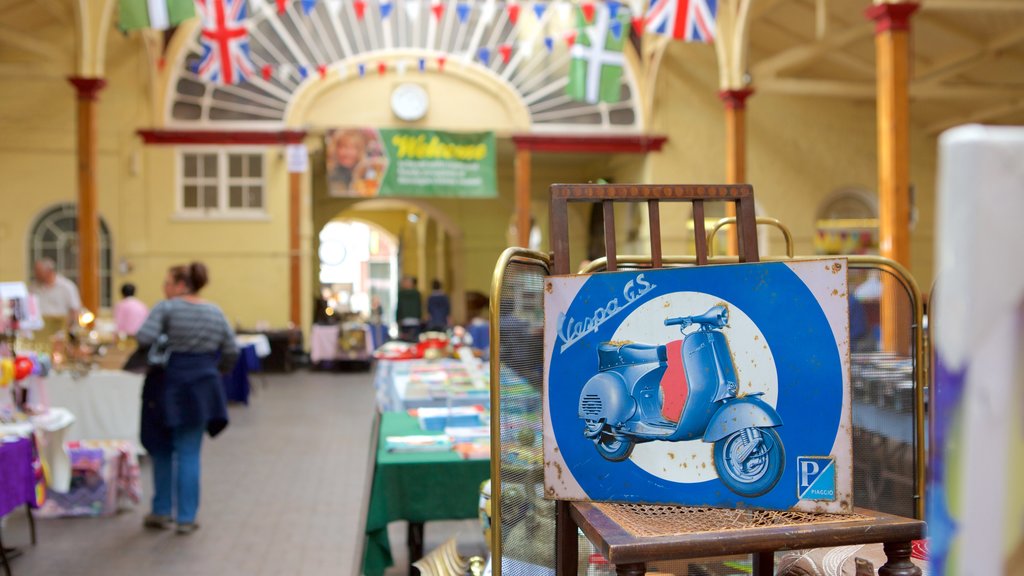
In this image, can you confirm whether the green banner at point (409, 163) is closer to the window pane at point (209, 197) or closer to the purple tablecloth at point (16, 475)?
the window pane at point (209, 197)

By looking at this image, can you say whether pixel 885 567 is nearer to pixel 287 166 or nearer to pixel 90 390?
pixel 90 390

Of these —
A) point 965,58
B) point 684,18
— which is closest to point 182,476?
point 684,18

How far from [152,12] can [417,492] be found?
865 cm

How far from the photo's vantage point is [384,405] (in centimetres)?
735

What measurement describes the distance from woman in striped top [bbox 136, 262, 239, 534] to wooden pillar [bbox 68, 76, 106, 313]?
26.9 ft

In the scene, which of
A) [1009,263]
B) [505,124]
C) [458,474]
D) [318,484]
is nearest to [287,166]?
[505,124]

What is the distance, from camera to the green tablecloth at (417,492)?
414 centimetres

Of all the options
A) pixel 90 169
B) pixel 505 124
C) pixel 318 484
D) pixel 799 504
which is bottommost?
pixel 318 484

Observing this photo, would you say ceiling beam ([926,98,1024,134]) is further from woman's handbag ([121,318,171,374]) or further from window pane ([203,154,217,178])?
woman's handbag ([121,318,171,374])

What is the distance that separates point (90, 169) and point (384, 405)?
846 centimetres

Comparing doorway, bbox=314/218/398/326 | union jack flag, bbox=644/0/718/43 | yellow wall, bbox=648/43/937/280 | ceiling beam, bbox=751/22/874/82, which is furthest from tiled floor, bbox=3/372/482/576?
doorway, bbox=314/218/398/326

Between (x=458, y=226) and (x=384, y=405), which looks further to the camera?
(x=458, y=226)

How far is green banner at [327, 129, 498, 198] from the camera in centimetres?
1734

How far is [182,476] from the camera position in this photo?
6.12m
